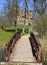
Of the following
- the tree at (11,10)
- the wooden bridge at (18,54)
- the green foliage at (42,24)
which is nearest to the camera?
the wooden bridge at (18,54)

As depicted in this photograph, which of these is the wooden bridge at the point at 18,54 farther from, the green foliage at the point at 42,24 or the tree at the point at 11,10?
the tree at the point at 11,10

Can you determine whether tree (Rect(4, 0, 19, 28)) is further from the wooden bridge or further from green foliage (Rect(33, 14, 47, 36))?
the wooden bridge

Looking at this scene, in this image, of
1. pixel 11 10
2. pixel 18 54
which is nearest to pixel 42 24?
pixel 18 54

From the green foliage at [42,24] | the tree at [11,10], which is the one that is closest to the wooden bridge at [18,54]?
the green foliage at [42,24]

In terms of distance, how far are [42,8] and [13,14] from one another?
34.4ft

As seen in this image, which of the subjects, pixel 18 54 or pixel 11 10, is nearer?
pixel 18 54

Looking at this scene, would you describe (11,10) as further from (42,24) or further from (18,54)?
(18,54)

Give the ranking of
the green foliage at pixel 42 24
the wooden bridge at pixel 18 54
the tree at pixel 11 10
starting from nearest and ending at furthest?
the wooden bridge at pixel 18 54
the green foliage at pixel 42 24
the tree at pixel 11 10

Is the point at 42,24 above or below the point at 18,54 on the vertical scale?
below

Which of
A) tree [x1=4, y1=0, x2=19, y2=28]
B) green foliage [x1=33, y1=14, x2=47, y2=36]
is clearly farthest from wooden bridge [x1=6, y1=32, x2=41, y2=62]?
tree [x1=4, y1=0, x2=19, y2=28]

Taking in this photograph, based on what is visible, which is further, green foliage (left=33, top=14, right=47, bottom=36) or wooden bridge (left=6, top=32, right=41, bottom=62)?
green foliage (left=33, top=14, right=47, bottom=36)

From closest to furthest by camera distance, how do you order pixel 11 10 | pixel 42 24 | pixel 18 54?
pixel 18 54
pixel 42 24
pixel 11 10

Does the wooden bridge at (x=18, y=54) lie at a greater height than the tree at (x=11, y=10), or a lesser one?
greater

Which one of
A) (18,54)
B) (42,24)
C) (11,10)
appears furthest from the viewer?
(11,10)
